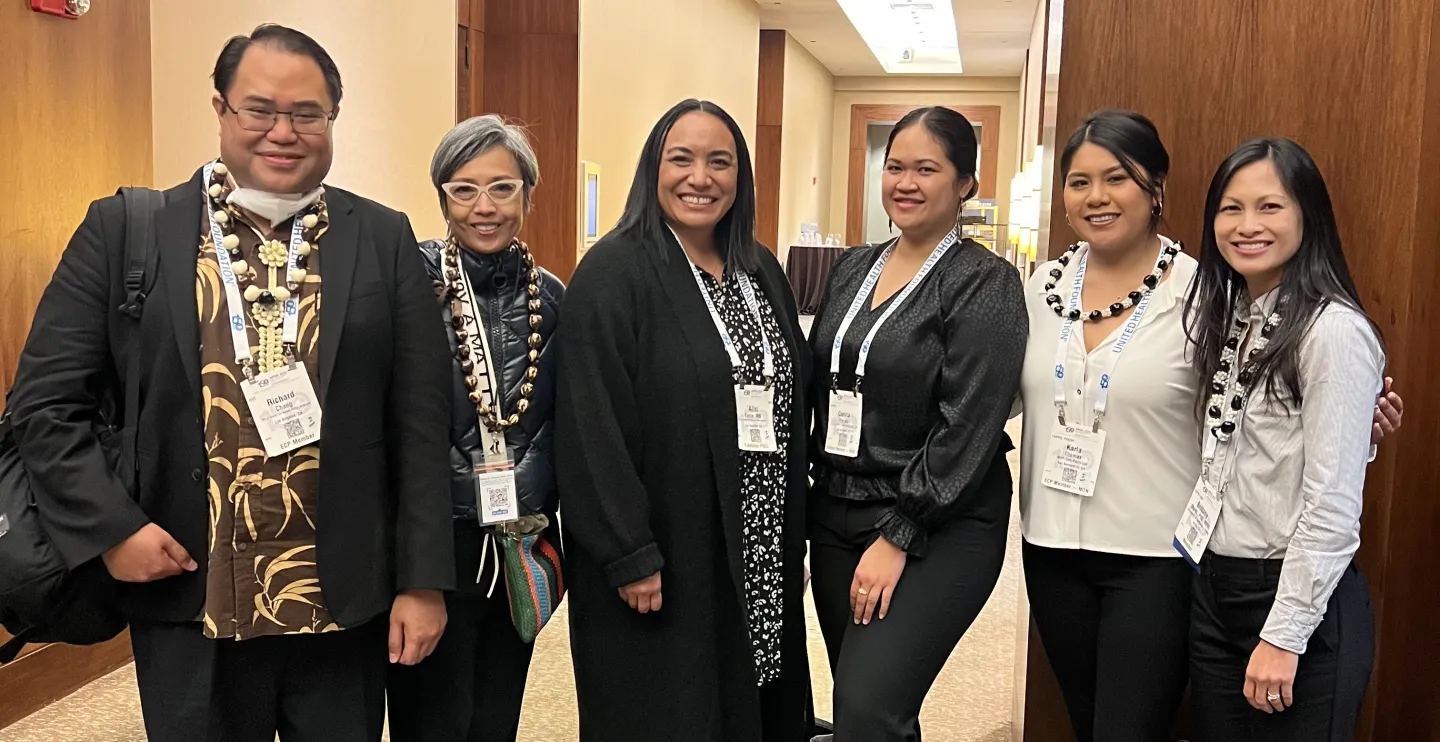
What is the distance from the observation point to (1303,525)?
6.10 ft

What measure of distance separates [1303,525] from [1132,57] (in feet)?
4.52

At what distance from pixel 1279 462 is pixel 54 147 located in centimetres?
335

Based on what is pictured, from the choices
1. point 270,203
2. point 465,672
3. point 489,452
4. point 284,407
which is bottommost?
point 465,672

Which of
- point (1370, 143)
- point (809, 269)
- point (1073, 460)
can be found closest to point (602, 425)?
point (1073, 460)

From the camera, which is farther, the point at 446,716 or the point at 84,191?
the point at 84,191

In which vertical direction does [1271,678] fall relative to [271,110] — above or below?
below

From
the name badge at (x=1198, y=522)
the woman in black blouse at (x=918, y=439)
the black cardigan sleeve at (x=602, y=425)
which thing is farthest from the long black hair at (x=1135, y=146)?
the black cardigan sleeve at (x=602, y=425)

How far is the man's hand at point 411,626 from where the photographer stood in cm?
198

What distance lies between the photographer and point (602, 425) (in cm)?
218

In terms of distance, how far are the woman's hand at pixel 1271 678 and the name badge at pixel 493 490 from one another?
1354mm

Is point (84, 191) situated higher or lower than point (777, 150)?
lower

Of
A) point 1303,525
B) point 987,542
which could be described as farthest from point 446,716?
point 1303,525

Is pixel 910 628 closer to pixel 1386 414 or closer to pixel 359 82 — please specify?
pixel 1386 414

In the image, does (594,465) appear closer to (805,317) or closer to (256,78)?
(256,78)
